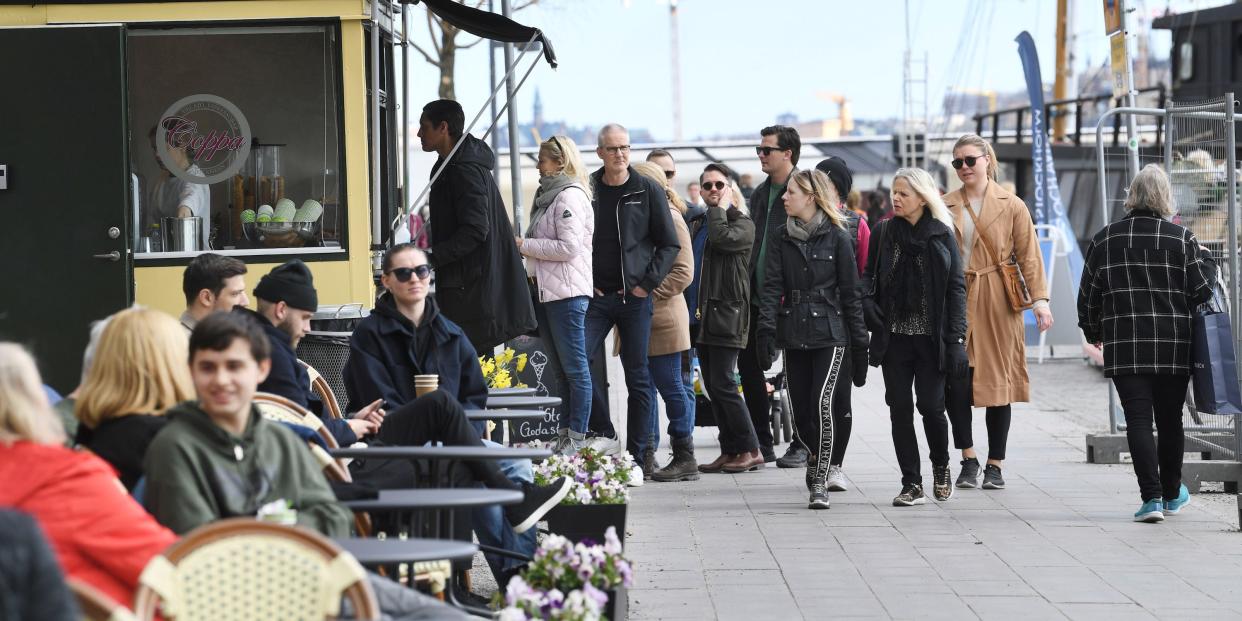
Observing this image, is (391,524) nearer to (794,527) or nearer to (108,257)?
(794,527)

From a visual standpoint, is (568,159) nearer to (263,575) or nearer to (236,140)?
(236,140)

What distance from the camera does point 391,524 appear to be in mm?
5289

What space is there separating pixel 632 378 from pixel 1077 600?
391cm

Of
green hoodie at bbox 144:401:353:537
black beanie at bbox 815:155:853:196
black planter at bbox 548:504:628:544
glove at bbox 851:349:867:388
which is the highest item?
black beanie at bbox 815:155:853:196

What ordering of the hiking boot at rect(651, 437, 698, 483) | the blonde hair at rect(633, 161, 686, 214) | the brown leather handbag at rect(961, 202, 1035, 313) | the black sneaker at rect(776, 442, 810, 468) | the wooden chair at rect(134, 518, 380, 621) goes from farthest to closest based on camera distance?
1. the black sneaker at rect(776, 442, 810, 468)
2. the blonde hair at rect(633, 161, 686, 214)
3. the hiking boot at rect(651, 437, 698, 483)
4. the brown leather handbag at rect(961, 202, 1035, 313)
5. the wooden chair at rect(134, 518, 380, 621)

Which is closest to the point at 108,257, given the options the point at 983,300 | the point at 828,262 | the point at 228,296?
the point at 228,296

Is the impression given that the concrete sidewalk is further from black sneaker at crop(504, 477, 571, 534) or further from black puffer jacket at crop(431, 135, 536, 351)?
black puffer jacket at crop(431, 135, 536, 351)

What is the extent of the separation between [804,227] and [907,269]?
1.92ft

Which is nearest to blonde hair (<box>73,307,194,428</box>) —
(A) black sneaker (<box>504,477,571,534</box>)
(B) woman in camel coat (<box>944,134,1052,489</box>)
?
(A) black sneaker (<box>504,477,571,534</box>)

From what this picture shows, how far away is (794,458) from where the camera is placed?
10.6 meters

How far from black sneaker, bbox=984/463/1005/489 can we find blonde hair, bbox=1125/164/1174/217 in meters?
1.89

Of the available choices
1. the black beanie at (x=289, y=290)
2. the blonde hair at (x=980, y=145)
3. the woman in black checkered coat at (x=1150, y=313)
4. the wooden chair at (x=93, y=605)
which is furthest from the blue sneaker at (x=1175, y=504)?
the wooden chair at (x=93, y=605)

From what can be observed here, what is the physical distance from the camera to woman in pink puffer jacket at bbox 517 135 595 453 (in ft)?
30.9

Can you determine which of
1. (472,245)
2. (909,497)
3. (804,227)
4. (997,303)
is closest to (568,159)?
(472,245)
